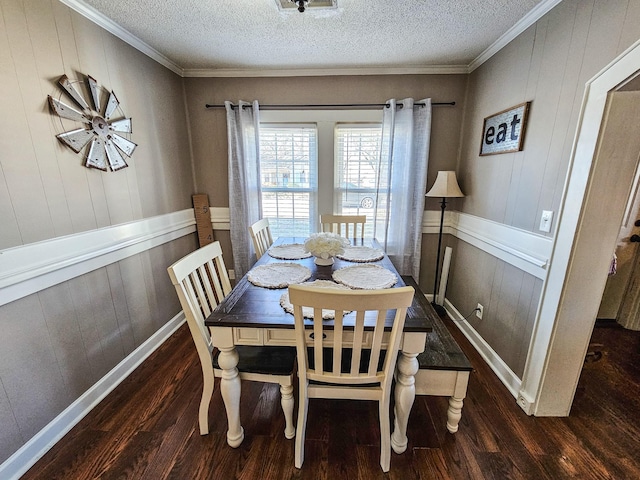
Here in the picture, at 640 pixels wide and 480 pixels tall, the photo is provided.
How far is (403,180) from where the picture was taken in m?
2.50

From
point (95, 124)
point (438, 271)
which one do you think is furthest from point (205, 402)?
point (438, 271)

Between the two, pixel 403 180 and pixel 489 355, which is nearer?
pixel 489 355

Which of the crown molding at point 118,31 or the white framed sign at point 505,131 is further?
the white framed sign at point 505,131

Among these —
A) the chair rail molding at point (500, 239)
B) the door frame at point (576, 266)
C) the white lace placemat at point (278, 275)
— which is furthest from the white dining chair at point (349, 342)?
the chair rail molding at point (500, 239)

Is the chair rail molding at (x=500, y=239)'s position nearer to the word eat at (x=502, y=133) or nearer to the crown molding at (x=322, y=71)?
the word eat at (x=502, y=133)

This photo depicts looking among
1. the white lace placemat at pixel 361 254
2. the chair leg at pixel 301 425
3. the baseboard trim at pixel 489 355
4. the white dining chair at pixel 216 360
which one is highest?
the white lace placemat at pixel 361 254

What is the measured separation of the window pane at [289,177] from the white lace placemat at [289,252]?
2.17 feet

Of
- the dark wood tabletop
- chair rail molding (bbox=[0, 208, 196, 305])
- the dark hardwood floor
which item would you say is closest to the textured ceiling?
chair rail molding (bbox=[0, 208, 196, 305])

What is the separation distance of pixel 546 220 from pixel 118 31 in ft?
9.54

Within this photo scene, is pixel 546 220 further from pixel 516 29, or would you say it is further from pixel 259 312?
pixel 259 312

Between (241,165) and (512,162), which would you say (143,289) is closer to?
(241,165)

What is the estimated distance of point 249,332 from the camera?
3.89 ft

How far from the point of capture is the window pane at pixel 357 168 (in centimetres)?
257

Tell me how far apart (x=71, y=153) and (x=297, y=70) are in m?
1.84
